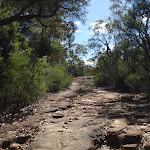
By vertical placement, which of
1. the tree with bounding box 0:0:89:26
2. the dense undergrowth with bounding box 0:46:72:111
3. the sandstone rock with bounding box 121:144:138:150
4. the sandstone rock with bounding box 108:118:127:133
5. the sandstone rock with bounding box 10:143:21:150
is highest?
the tree with bounding box 0:0:89:26

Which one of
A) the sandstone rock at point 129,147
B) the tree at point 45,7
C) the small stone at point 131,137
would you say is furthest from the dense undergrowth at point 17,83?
the sandstone rock at point 129,147

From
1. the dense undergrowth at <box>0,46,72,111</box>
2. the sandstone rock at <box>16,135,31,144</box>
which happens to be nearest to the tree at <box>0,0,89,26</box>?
the dense undergrowth at <box>0,46,72,111</box>

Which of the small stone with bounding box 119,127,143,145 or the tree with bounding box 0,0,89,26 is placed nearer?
the small stone with bounding box 119,127,143,145

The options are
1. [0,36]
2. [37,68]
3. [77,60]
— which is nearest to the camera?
[37,68]

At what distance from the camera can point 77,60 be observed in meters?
30.8

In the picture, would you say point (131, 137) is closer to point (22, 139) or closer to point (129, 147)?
point (129, 147)

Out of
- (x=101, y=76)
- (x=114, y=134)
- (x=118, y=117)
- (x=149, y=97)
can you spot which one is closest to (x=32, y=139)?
(x=114, y=134)

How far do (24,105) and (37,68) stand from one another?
5.13ft

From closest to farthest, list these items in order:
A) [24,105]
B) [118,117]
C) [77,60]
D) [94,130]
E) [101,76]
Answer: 1. [94,130]
2. [118,117]
3. [24,105]
4. [101,76]
5. [77,60]

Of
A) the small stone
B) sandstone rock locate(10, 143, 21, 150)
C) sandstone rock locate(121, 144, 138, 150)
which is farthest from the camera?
sandstone rock locate(10, 143, 21, 150)

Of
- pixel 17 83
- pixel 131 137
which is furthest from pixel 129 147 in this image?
pixel 17 83

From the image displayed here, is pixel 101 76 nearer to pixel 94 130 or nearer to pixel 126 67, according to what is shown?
pixel 126 67

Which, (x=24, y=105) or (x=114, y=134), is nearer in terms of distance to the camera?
(x=114, y=134)

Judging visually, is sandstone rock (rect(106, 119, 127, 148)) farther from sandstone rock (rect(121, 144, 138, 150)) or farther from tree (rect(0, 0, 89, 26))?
tree (rect(0, 0, 89, 26))
